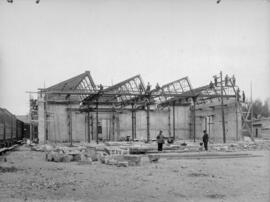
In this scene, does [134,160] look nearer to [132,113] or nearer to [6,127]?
[6,127]

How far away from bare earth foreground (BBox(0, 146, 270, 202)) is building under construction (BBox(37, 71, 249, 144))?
2189 centimetres

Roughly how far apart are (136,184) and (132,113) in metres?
27.5

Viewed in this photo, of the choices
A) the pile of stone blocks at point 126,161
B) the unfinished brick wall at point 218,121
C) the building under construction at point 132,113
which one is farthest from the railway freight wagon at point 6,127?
the unfinished brick wall at point 218,121

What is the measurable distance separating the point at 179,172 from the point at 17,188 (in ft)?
19.8

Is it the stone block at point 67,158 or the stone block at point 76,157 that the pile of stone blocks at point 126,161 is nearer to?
the stone block at point 76,157

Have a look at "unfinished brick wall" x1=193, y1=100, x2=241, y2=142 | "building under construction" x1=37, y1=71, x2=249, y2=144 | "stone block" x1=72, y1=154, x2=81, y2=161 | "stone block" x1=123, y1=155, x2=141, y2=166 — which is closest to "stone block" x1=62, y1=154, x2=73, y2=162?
"stone block" x1=72, y1=154, x2=81, y2=161

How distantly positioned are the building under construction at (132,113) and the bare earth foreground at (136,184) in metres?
21.9

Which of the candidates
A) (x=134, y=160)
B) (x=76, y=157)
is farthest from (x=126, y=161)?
(x=76, y=157)

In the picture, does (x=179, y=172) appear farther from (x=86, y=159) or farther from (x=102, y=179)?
(x=86, y=159)

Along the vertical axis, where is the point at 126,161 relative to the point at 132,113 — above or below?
below

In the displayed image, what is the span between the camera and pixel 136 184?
440 inches

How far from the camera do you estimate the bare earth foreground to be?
9172 millimetres

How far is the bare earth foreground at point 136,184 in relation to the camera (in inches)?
361

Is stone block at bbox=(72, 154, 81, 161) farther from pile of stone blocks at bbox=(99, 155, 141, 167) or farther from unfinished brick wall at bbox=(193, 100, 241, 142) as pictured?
unfinished brick wall at bbox=(193, 100, 241, 142)
